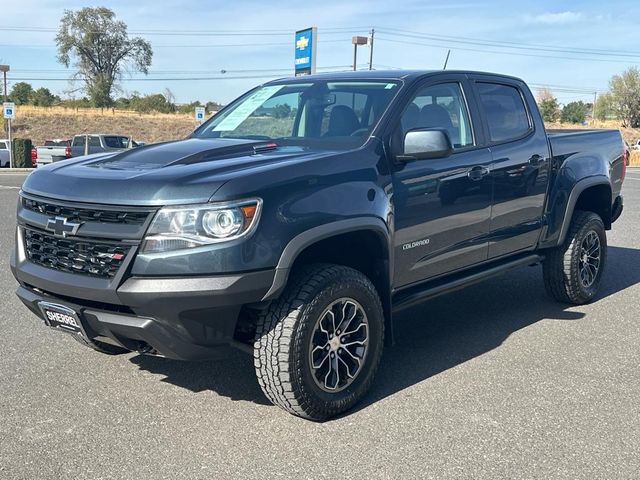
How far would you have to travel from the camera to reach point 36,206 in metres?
3.74

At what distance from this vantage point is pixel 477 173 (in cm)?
470

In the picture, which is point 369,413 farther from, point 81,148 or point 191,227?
point 81,148

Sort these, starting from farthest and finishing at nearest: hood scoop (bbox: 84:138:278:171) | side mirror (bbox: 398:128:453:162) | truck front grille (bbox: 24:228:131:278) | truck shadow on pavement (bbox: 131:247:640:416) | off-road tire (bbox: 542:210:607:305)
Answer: off-road tire (bbox: 542:210:607:305) < truck shadow on pavement (bbox: 131:247:640:416) < side mirror (bbox: 398:128:453:162) < hood scoop (bbox: 84:138:278:171) < truck front grille (bbox: 24:228:131:278)

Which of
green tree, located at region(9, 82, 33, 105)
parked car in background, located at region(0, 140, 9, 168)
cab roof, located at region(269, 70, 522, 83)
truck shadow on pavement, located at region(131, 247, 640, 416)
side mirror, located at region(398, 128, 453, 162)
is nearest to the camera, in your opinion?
side mirror, located at region(398, 128, 453, 162)

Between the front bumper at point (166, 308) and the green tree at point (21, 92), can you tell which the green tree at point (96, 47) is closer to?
the green tree at point (21, 92)

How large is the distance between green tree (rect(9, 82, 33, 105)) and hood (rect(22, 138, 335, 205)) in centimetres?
7620

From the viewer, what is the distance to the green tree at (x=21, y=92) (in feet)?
242

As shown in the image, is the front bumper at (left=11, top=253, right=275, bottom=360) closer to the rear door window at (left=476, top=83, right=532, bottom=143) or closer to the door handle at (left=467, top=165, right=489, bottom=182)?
the door handle at (left=467, top=165, right=489, bottom=182)

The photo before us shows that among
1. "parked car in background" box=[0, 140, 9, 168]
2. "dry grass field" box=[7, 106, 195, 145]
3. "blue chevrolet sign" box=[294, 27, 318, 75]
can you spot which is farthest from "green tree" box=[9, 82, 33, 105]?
"blue chevrolet sign" box=[294, 27, 318, 75]

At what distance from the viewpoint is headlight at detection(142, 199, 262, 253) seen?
3209 mm

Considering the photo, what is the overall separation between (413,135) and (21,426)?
268cm

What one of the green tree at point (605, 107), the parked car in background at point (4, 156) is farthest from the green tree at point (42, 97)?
the green tree at point (605, 107)

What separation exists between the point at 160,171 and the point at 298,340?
1.12m

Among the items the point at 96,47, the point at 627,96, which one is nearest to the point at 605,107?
the point at 627,96
